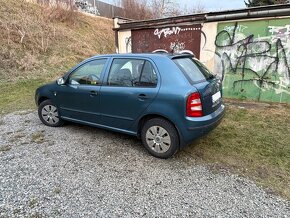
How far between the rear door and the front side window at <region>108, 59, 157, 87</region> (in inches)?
17.9

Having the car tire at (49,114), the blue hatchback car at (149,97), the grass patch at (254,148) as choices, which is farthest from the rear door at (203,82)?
the car tire at (49,114)

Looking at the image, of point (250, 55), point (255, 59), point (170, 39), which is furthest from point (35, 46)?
point (255, 59)

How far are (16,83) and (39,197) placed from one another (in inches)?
320

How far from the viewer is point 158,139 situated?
376cm

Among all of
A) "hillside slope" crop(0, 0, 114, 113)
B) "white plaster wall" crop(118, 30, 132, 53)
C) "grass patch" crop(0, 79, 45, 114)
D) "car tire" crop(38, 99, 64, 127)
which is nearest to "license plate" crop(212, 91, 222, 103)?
"car tire" crop(38, 99, 64, 127)

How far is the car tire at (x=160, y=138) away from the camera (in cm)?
362

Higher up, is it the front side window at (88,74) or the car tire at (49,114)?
the front side window at (88,74)

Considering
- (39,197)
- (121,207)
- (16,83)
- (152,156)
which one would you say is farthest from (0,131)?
(16,83)

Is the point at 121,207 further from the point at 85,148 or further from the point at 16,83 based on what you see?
the point at 16,83

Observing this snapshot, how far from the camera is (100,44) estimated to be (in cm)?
1847

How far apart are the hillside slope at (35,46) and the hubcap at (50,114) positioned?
83.3 inches

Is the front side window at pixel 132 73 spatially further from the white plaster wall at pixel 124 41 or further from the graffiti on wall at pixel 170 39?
the white plaster wall at pixel 124 41

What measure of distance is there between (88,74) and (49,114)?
1.45m

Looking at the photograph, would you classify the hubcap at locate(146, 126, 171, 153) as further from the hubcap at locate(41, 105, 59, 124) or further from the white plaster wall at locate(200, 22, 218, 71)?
the white plaster wall at locate(200, 22, 218, 71)
